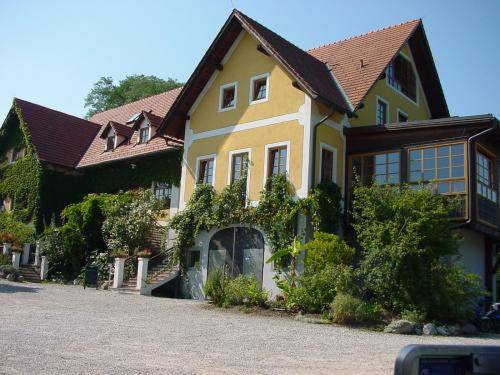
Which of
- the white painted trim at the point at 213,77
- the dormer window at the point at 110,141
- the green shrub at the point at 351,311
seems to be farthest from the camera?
the dormer window at the point at 110,141

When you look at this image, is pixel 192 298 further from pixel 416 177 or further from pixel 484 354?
pixel 484 354

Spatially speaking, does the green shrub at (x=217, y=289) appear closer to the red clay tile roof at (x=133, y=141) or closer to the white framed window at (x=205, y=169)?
the white framed window at (x=205, y=169)

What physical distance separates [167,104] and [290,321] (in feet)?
62.8

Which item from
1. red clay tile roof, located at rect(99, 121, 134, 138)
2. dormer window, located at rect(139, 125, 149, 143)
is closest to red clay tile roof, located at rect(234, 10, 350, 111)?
dormer window, located at rect(139, 125, 149, 143)

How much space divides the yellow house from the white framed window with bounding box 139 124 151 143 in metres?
4.20

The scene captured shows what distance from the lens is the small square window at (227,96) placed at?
2148 cm

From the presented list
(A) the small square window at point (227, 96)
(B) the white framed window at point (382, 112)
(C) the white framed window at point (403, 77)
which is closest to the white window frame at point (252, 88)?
(A) the small square window at point (227, 96)

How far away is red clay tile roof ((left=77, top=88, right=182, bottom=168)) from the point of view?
2568cm

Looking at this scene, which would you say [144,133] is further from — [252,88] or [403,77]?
[403,77]

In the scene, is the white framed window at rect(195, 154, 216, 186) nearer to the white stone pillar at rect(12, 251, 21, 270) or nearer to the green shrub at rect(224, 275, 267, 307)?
the green shrub at rect(224, 275, 267, 307)

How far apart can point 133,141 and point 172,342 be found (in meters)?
20.2

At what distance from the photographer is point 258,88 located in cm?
2077

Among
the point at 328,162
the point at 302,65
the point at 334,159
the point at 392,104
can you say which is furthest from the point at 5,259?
the point at 392,104

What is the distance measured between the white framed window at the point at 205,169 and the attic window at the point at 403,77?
26.0ft
